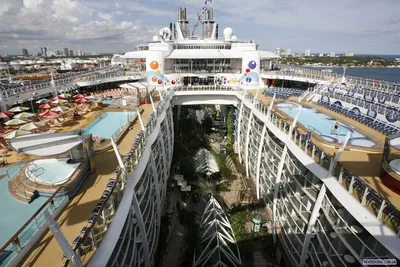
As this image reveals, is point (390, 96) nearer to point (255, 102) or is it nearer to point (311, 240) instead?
point (255, 102)

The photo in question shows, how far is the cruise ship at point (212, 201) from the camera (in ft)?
22.4

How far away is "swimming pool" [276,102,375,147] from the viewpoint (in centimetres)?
1430

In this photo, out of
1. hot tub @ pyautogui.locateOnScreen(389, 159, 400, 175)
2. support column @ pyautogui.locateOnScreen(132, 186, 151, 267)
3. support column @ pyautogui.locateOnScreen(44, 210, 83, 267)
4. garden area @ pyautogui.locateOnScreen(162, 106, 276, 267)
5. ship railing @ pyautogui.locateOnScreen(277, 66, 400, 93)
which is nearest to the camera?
support column @ pyautogui.locateOnScreen(44, 210, 83, 267)

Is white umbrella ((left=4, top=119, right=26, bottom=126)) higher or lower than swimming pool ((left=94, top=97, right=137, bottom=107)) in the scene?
lower

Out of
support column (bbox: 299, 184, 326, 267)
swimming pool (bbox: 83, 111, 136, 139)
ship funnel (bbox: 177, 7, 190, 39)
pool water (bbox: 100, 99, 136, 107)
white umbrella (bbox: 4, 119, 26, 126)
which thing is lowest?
support column (bbox: 299, 184, 326, 267)

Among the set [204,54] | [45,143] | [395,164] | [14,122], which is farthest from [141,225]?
[204,54]

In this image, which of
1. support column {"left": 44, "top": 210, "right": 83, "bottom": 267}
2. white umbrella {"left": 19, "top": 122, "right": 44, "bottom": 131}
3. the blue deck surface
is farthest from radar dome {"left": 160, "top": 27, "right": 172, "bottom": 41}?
support column {"left": 44, "top": 210, "right": 83, "bottom": 267}

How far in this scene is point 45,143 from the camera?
29.5 feet

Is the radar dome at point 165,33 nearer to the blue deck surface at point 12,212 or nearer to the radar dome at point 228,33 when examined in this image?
the radar dome at point 228,33

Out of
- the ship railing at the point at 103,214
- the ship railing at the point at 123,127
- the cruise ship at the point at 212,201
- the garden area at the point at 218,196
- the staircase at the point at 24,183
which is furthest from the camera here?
the garden area at the point at 218,196

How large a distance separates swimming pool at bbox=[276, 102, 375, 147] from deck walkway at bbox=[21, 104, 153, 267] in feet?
40.7

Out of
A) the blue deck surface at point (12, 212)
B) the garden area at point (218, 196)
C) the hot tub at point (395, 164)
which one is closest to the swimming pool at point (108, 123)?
the blue deck surface at point (12, 212)

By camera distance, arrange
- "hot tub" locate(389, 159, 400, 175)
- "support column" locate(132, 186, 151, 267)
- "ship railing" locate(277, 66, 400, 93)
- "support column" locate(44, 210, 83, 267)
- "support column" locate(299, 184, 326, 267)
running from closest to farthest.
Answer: "support column" locate(44, 210, 83, 267) → "hot tub" locate(389, 159, 400, 175) → "support column" locate(132, 186, 151, 267) → "support column" locate(299, 184, 326, 267) → "ship railing" locate(277, 66, 400, 93)

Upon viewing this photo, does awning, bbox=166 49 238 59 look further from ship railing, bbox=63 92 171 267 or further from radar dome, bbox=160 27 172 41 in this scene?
ship railing, bbox=63 92 171 267
